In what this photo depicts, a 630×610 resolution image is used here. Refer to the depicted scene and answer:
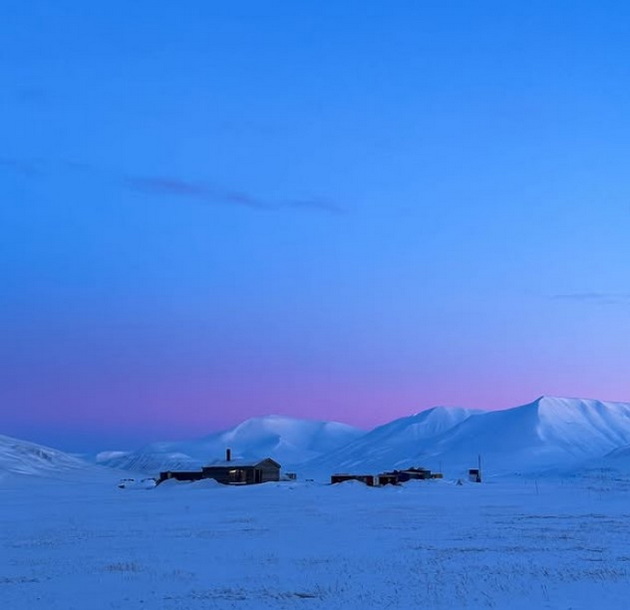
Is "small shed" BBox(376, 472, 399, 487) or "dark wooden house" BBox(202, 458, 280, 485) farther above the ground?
"dark wooden house" BBox(202, 458, 280, 485)

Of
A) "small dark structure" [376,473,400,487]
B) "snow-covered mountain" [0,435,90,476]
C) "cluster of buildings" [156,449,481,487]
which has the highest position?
"snow-covered mountain" [0,435,90,476]

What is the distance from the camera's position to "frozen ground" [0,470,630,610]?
2053cm

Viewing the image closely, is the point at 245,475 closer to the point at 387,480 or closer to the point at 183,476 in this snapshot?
the point at 183,476

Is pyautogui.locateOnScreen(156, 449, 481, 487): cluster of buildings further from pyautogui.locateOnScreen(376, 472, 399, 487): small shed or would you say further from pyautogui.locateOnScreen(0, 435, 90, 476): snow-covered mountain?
pyautogui.locateOnScreen(0, 435, 90, 476): snow-covered mountain


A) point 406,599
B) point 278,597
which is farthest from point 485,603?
point 278,597

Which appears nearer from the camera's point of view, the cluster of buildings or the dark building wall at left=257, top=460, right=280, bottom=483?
the cluster of buildings

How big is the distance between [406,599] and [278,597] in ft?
9.94

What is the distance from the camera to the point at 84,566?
2630 cm

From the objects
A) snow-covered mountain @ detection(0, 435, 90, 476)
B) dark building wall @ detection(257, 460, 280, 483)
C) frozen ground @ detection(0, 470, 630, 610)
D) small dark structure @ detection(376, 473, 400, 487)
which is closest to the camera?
frozen ground @ detection(0, 470, 630, 610)

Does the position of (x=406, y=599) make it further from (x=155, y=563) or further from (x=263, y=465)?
(x=263, y=465)

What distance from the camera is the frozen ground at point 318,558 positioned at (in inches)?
808

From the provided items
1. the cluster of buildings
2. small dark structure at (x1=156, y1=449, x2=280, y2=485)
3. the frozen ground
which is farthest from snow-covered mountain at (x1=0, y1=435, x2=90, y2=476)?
the frozen ground

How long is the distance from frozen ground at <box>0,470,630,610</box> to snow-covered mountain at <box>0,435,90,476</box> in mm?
80015

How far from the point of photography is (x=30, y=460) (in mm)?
144625
